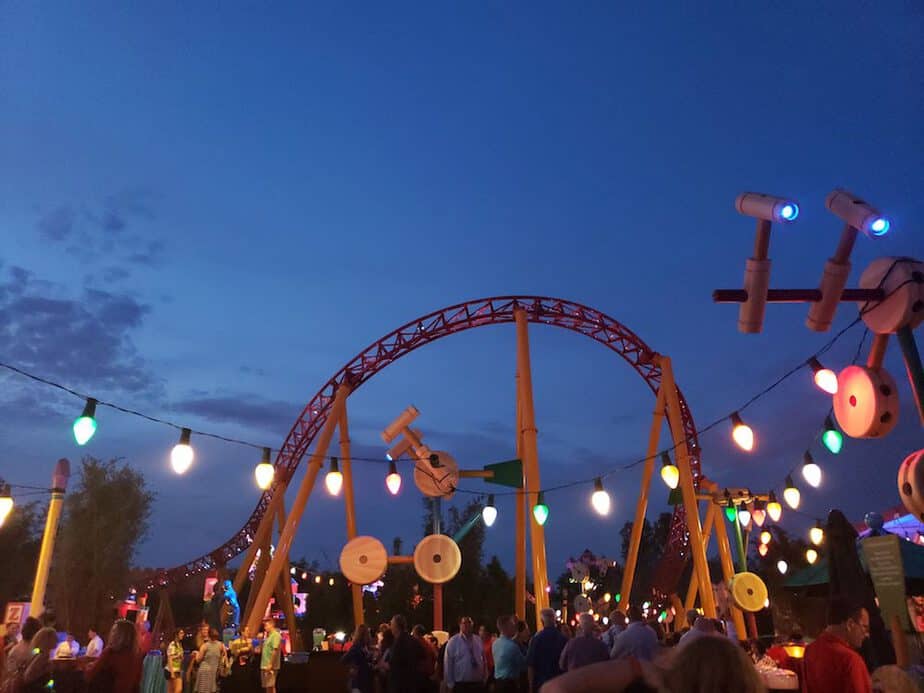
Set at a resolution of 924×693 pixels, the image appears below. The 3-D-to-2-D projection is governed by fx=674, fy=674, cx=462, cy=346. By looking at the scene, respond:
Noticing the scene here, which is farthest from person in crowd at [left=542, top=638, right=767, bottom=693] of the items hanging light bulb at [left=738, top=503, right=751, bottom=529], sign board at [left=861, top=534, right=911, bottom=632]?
hanging light bulb at [left=738, top=503, right=751, bottom=529]

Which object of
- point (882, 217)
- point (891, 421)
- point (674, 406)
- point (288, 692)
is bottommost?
point (288, 692)

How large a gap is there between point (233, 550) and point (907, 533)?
88.2 ft

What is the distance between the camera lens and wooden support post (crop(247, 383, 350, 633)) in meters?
16.3

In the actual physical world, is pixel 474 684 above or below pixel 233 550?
below

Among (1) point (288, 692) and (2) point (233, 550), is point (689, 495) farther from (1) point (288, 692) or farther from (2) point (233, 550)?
(2) point (233, 550)

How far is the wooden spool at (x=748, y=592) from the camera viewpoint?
14.5 m

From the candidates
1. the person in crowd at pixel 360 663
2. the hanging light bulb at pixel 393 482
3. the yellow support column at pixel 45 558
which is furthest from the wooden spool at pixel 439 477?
the yellow support column at pixel 45 558

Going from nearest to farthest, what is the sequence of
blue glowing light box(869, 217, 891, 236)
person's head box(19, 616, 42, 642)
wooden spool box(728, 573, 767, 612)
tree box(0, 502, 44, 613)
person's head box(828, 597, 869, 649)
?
person's head box(828, 597, 869, 649) → blue glowing light box(869, 217, 891, 236) → person's head box(19, 616, 42, 642) → wooden spool box(728, 573, 767, 612) → tree box(0, 502, 44, 613)

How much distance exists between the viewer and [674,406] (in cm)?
1700

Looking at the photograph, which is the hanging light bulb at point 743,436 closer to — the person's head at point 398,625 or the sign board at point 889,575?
the sign board at point 889,575

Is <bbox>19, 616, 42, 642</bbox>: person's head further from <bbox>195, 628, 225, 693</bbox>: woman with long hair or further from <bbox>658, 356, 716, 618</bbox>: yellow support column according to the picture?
<bbox>658, 356, 716, 618</bbox>: yellow support column

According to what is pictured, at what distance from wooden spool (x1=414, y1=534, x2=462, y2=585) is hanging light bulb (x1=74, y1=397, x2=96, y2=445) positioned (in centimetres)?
690

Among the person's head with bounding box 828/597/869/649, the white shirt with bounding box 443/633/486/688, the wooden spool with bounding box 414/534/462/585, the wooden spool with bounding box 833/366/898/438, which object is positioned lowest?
the white shirt with bounding box 443/633/486/688

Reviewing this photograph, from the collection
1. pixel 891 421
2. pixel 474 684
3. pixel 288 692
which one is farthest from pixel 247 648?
pixel 891 421
